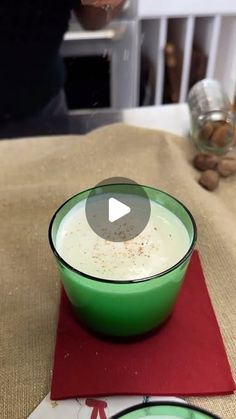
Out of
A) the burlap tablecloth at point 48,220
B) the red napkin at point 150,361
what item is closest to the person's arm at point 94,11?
the burlap tablecloth at point 48,220

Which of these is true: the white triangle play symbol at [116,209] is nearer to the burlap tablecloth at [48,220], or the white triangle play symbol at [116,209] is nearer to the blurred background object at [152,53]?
the burlap tablecloth at [48,220]

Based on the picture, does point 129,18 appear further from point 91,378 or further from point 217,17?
point 91,378

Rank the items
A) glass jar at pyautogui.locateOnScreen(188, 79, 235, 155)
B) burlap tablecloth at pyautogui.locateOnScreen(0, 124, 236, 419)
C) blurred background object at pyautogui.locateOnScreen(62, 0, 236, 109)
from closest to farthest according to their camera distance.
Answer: burlap tablecloth at pyautogui.locateOnScreen(0, 124, 236, 419), glass jar at pyautogui.locateOnScreen(188, 79, 235, 155), blurred background object at pyautogui.locateOnScreen(62, 0, 236, 109)

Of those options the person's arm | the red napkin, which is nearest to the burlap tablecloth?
the red napkin

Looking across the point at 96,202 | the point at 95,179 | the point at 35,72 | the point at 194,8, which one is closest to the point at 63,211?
the point at 96,202
